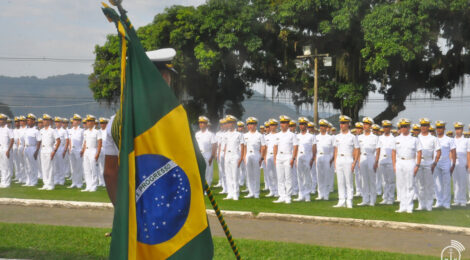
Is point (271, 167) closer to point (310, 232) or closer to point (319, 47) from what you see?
point (310, 232)

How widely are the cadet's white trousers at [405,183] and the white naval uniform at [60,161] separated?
399 inches

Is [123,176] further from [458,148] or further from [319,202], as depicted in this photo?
[458,148]

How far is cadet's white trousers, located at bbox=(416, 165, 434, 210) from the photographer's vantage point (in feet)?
38.3

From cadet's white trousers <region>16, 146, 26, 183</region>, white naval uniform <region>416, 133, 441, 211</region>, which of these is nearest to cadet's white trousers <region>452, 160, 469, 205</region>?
white naval uniform <region>416, 133, 441, 211</region>

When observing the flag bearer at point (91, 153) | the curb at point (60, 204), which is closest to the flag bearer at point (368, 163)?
the curb at point (60, 204)

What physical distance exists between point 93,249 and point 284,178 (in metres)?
6.87

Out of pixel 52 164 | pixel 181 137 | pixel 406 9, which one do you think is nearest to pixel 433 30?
pixel 406 9

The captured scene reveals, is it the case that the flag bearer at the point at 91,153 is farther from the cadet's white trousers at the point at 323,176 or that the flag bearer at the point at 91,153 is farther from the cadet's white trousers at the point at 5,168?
the cadet's white trousers at the point at 323,176

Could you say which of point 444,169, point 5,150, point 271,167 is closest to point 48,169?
point 5,150

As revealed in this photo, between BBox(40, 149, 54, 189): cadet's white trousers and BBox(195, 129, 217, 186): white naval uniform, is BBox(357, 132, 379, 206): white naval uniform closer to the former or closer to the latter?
BBox(195, 129, 217, 186): white naval uniform

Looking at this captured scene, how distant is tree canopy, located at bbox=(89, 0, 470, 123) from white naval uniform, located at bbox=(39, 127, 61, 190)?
13.5 m

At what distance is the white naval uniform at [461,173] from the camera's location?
43.0 feet

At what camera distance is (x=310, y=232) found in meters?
8.27

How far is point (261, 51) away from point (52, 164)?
17.3 meters
